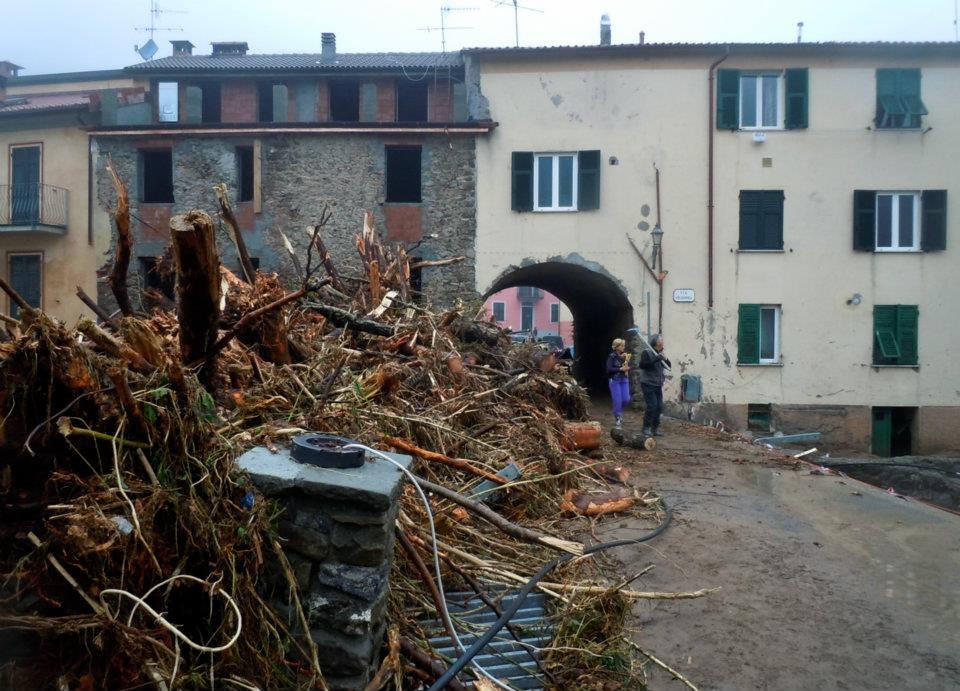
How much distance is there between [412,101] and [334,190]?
3.68 metres

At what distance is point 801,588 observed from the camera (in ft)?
→ 18.1

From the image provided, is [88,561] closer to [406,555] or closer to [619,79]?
[406,555]

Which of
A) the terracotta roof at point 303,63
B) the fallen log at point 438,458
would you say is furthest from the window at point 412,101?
the fallen log at point 438,458

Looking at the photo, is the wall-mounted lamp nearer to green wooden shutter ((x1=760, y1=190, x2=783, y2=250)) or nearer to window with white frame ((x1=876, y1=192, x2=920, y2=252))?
green wooden shutter ((x1=760, y1=190, x2=783, y2=250))

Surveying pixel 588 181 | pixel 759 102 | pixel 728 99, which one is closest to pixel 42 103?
pixel 588 181

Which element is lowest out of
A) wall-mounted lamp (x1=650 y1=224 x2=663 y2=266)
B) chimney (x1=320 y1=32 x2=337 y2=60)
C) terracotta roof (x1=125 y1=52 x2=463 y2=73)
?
wall-mounted lamp (x1=650 y1=224 x2=663 y2=266)

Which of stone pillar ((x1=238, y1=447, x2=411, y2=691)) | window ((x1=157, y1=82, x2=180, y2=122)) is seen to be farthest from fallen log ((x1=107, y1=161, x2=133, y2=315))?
window ((x1=157, y1=82, x2=180, y2=122))

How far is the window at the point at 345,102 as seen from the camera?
66.6 ft

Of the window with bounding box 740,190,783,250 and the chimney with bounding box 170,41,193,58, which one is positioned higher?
the chimney with bounding box 170,41,193,58

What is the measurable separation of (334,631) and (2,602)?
4.42 ft

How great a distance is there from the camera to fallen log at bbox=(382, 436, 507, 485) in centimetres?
548

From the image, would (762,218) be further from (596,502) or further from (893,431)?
(596,502)

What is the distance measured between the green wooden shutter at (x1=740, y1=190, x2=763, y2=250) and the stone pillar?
54.2ft

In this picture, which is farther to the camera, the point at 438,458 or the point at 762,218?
the point at 762,218
